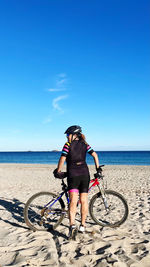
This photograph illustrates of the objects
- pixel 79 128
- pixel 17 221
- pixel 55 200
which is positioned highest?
pixel 79 128

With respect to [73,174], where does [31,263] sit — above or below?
below

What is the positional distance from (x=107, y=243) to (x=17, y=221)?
2.72 metres

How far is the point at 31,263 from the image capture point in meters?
3.32

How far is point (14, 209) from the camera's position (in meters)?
6.88

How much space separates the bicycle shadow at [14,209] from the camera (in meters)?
5.54

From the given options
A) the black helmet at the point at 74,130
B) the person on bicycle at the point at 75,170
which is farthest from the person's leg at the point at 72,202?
the black helmet at the point at 74,130

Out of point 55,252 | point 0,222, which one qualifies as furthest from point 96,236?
point 0,222

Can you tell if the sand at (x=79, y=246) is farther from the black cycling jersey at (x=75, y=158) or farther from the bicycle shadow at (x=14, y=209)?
the black cycling jersey at (x=75, y=158)

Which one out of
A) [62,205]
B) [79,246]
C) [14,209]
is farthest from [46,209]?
[14,209]

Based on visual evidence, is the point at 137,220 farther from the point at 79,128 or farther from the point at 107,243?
the point at 79,128

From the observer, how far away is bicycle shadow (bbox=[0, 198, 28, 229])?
5.54 meters

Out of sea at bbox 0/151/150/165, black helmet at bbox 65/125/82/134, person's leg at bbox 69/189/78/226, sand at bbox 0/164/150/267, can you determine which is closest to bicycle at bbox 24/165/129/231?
sand at bbox 0/164/150/267

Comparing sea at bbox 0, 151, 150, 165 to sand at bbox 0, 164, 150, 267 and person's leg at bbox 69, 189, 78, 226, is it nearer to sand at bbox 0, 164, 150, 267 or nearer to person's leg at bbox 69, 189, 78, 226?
sand at bbox 0, 164, 150, 267

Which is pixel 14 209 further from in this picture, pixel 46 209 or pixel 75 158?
pixel 75 158
